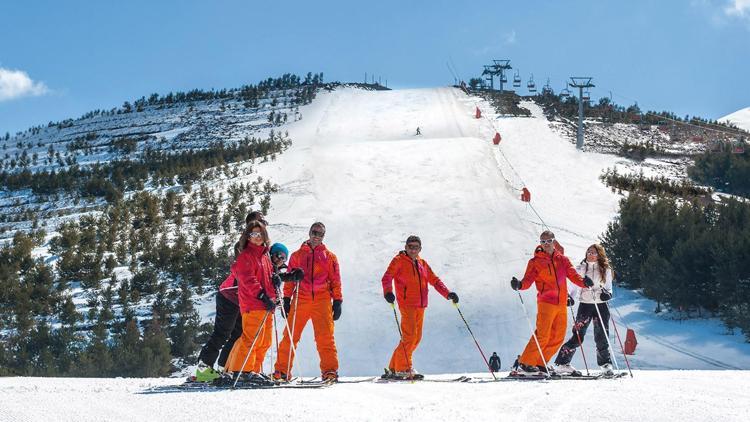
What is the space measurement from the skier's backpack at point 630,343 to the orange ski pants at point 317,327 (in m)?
7.90

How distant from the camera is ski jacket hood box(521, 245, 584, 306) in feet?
26.8

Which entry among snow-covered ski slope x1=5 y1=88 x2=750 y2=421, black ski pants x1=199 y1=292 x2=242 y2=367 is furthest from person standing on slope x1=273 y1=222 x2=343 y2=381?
snow-covered ski slope x1=5 y1=88 x2=750 y2=421

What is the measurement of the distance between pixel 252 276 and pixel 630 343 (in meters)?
9.32

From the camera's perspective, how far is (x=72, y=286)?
18062 millimetres

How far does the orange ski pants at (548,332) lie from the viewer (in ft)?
26.8

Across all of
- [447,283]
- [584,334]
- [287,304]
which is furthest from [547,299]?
[447,283]

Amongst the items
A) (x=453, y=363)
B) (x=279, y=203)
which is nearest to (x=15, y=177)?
(x=279, y=203)

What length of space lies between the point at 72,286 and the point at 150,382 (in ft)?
39.9

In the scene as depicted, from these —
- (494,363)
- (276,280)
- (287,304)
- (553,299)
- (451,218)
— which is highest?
(451,218)

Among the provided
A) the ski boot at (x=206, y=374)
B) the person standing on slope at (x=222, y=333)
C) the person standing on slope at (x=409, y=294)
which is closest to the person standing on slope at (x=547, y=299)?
the person standing on slope at (x=409, y=294)

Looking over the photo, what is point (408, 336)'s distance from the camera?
8172 millimetres

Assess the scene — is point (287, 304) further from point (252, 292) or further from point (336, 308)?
point (252, 292)

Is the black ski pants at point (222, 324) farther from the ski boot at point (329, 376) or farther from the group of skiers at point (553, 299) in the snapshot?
the group of skiers at point (553, 299)

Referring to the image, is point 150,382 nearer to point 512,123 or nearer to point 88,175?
point 88,175
